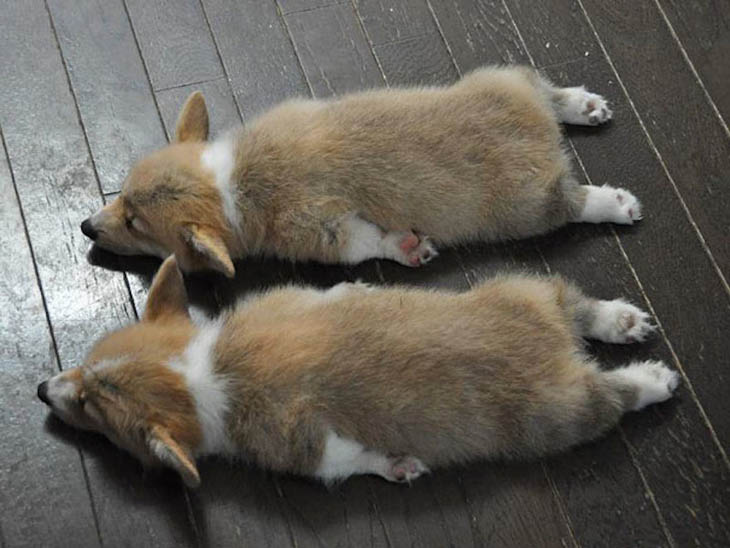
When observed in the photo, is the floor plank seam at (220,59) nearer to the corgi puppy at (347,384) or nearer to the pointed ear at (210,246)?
the pointed ear at (210,246)

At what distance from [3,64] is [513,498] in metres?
2.37

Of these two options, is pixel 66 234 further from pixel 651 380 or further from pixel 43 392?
pixel 651 380

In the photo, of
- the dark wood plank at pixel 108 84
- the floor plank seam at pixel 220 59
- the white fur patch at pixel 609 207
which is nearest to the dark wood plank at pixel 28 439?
the dark wood plank at pixel 108 84

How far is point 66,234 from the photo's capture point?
126 inches

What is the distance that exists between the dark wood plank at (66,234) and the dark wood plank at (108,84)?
0.16 ft

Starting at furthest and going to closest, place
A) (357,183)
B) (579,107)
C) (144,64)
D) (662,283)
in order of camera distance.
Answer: (144,64) → (579,107) → (662,283) → (357,183)

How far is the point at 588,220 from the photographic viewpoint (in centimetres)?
323

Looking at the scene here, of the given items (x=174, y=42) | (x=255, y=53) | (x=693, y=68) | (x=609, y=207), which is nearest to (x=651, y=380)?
(x=609, y=207)

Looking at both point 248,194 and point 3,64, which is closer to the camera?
point 248,194

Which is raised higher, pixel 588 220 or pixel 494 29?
pixel 494 29

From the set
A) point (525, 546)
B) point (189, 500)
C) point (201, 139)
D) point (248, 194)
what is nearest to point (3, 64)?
point (201, 139)

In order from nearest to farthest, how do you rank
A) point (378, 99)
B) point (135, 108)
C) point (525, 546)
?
point (525, 546), point (378, 99), point (135, 108)

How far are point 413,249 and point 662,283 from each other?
86 cm

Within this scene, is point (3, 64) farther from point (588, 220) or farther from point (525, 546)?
point (525, 546)
